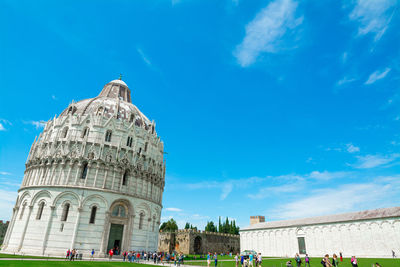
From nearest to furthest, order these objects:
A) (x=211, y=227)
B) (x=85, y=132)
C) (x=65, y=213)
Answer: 1. (x=65, y=213)
2. (x=85, y=132)
3. (x=211, y=227)

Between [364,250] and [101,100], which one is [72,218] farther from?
Answer: [364,250]

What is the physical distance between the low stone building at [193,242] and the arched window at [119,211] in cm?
3632

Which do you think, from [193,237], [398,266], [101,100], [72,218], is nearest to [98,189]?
[72,218]

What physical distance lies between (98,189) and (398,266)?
36.2 metres

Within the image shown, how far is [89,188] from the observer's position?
3322cm

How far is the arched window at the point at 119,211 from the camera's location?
34.9 m

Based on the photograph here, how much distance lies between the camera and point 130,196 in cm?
3603

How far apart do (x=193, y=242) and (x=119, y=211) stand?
1522 inches

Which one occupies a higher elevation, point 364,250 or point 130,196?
point 130,196

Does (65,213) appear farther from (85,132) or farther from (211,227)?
(211,227)

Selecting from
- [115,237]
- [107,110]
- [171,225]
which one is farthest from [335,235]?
[171,225]

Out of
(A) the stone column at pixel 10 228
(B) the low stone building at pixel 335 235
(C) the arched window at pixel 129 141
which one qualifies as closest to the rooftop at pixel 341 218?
(B) the low stone building at pixel 335 235

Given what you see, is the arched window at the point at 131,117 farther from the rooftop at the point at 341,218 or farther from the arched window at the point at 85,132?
the rooftop at the point at 341,218

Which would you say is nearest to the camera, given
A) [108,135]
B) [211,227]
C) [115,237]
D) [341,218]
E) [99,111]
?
[115,237]
